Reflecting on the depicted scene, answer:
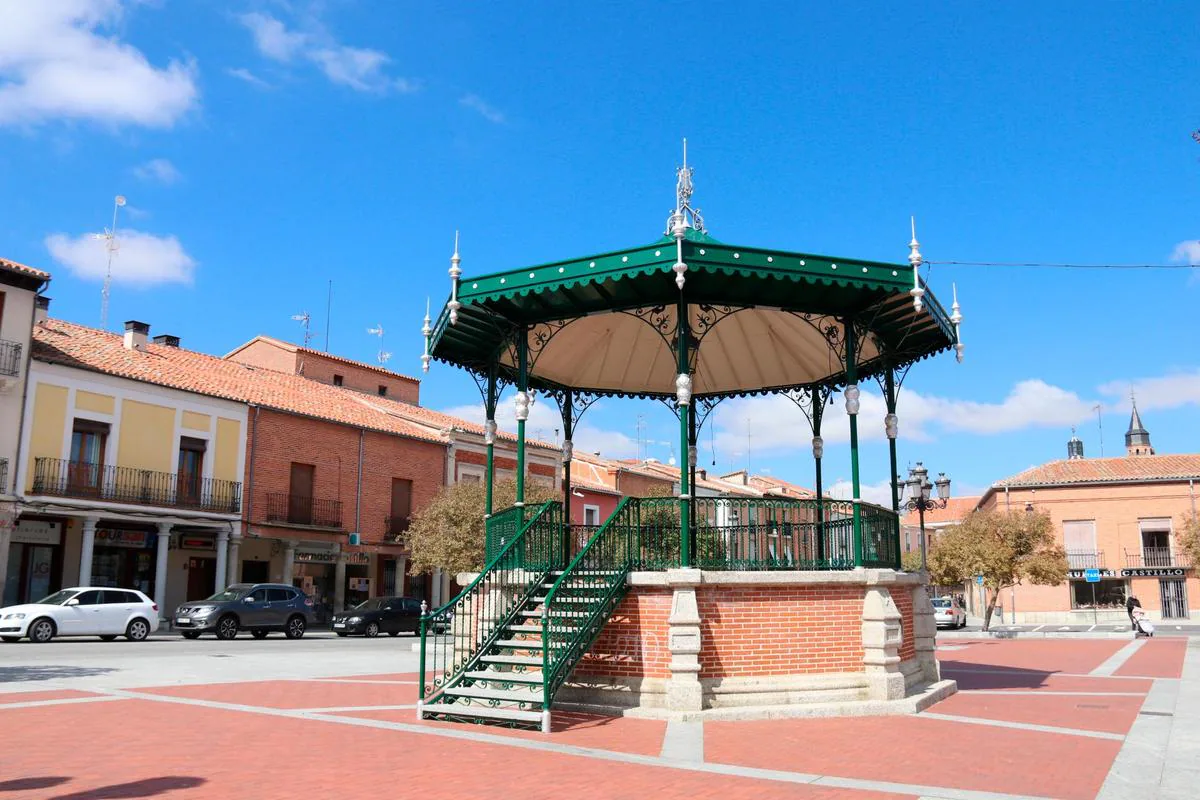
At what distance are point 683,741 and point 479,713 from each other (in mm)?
2159

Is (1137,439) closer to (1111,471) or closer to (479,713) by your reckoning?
(1111,471)

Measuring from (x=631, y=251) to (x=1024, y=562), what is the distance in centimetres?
3294

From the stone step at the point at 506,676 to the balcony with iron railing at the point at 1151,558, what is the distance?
173ft

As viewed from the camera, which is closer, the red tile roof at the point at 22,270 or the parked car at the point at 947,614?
the red tile roof at the point at 22,270

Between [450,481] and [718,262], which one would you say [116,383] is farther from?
[718,262]

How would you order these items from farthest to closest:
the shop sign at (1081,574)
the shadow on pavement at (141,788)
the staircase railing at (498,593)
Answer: the shop sign at (1081,574) < the staircase railing at (498,593) < the shadow on pavement at (141,788)

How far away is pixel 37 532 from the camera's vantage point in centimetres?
2825

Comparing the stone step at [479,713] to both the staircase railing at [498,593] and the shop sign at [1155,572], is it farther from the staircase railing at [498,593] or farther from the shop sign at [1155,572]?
the shop sign at [1155,572]

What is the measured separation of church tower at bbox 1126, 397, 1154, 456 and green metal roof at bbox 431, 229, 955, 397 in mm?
78011

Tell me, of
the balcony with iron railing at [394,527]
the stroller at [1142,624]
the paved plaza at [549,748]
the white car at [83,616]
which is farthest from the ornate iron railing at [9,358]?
the stroller at [1142,624]

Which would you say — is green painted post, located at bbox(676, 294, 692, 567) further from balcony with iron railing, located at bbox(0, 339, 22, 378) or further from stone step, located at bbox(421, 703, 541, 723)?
balcony with iron railing, located at bbox(0, 339, 22, 378)

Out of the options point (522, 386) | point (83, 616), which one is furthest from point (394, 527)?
point (522, 386)

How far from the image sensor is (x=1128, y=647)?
26766mm

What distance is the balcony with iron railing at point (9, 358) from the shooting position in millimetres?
27156
